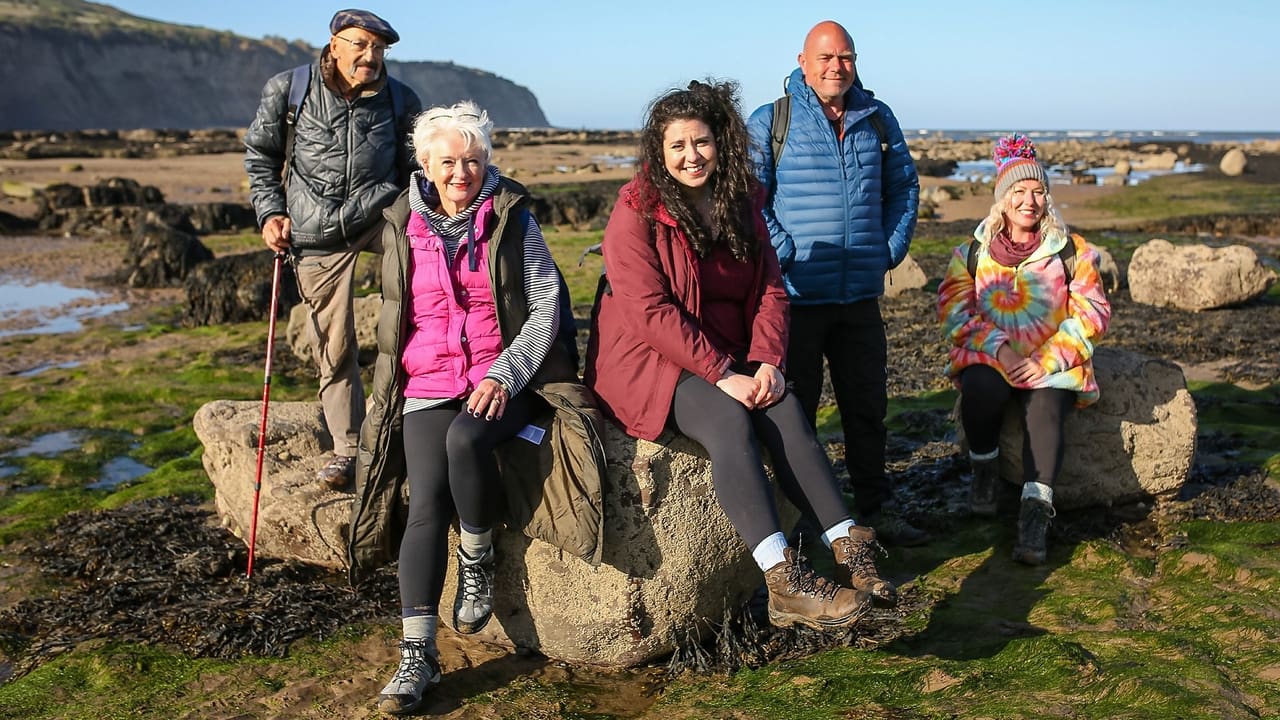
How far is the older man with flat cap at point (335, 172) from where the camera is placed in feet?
16.3

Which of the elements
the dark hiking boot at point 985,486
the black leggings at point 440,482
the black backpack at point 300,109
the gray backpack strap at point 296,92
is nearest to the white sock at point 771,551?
the black leggings at point 440,482

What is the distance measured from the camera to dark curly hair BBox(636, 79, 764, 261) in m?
4.14

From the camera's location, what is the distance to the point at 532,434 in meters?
4.13

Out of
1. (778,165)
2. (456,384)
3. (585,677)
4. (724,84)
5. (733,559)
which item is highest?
(724,84)

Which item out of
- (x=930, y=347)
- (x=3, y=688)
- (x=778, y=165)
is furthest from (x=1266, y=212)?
(x=3, y=688)

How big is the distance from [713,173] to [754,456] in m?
1.20

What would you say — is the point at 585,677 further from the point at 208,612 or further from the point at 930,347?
Answer: the point at 930,347

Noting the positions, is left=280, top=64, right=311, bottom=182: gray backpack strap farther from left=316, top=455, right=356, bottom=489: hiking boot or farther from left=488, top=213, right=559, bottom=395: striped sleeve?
left=316, top=455, right=356, bottom=489: hiking boot

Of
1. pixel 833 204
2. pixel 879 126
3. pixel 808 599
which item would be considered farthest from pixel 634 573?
pixel 879 126

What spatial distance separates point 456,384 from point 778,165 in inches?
79.2

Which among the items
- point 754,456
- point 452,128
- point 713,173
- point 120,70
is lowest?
point 754,456

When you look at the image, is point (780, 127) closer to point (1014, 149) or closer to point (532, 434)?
point (1014, 149)

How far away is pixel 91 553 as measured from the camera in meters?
5.59

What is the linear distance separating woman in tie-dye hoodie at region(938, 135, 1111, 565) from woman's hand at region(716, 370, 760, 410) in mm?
1760
